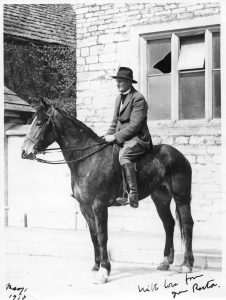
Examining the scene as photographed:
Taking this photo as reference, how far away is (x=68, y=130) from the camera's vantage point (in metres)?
7.49

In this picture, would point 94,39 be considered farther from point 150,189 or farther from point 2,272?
point 2,272

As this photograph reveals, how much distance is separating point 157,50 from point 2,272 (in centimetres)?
583

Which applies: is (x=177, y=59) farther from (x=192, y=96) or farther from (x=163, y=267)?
(x=163, y=267)

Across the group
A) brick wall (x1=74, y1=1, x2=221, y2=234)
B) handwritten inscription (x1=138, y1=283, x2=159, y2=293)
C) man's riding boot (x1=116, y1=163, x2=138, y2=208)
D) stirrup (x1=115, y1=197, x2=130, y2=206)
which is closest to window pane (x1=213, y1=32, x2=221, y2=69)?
brick wall (x1=74, y1=1, x2=221, y2=234)

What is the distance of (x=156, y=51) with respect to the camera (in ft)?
36.7

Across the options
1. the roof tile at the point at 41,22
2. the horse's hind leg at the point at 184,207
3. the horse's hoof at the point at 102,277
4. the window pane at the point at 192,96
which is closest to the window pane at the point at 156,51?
the window pane at the point at 192,96

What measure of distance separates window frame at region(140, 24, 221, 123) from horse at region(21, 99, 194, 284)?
2.82 m

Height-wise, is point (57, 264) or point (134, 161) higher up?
point (134, 161)

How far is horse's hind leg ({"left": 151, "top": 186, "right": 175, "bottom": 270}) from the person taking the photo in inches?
320

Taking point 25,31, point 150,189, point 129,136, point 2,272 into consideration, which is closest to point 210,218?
point 150,189

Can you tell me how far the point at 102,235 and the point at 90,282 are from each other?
2.13 ft

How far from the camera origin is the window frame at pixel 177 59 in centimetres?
1051

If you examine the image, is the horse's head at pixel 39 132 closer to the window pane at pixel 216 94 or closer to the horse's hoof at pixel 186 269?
the horse's hoof at pixel 186 269

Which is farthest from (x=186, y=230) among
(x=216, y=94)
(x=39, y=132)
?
(x=216, y=94)
